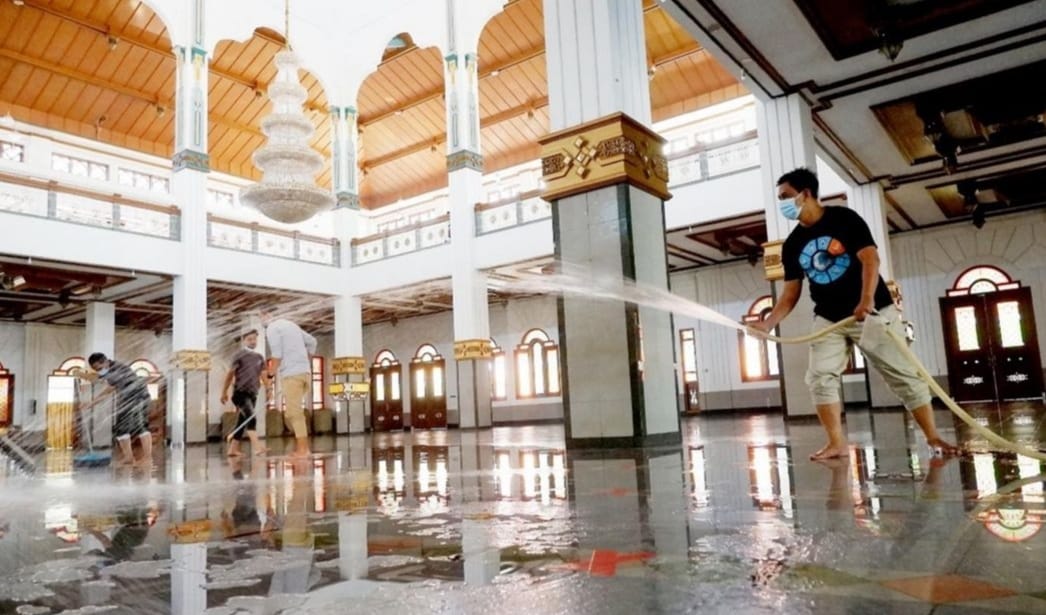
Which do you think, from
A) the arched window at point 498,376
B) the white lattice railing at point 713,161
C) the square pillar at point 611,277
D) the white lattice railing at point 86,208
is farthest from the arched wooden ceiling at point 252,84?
the square pillar at point 611,277

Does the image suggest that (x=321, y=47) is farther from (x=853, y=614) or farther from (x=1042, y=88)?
(x=853, y=614)

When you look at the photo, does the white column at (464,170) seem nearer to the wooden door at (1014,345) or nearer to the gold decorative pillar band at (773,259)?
the gold decorative pillar band at (773,259)

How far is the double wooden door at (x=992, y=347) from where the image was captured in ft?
47.4

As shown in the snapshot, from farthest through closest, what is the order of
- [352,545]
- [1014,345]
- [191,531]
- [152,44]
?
[152,44], [1014,345], [191,531], [352,545]

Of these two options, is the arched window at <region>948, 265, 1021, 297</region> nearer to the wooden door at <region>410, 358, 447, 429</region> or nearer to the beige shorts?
the beige shorts

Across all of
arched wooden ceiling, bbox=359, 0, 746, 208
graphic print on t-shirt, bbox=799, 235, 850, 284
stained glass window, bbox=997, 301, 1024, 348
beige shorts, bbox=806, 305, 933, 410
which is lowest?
beige shorts, bbox=806, 305, 933, 410

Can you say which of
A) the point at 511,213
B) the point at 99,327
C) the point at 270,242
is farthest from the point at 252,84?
the point at 511,213

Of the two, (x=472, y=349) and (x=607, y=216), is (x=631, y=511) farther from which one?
(x=472, y=349)

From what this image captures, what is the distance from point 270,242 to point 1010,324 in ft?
53.5

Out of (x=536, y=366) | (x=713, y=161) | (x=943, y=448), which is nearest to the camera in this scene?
(x=943, y=448)

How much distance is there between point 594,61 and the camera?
18.5 feet

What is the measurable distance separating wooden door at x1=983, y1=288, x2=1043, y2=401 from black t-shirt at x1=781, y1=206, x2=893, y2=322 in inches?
529

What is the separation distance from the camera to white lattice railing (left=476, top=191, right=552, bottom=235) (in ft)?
50.8

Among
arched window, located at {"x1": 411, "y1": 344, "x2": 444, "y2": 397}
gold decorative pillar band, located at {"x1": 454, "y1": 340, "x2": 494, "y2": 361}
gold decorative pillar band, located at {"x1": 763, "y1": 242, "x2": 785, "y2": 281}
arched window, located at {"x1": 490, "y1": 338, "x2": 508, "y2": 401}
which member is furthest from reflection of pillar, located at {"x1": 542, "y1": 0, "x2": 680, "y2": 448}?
arched window, located at {"x1": 411, "y1": 344, "x2": 444, "y2": 397}
